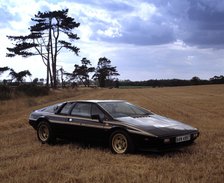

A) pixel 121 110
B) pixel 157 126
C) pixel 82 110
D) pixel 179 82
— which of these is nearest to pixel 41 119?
A: pixel 82 110

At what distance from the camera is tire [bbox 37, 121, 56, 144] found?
37.2ft

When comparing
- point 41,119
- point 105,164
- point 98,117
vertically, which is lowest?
point 105,164

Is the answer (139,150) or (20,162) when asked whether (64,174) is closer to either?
(20,162)

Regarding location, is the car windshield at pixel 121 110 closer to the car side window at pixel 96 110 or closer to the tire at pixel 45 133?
the car side window at pixel 96 110

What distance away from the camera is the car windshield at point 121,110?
398 inches

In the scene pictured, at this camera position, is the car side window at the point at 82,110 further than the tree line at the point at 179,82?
No

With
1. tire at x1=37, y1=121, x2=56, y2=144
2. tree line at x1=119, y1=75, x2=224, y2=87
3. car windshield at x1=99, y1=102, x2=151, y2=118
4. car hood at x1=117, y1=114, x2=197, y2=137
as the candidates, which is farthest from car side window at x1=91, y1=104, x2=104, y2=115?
tree line at x1=119, y1=75, x2=224, y2=87

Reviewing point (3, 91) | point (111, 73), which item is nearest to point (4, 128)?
point (3, 91)

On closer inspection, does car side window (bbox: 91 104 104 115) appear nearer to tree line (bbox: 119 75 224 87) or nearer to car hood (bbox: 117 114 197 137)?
car hood (bbox: 117 114 197 137)

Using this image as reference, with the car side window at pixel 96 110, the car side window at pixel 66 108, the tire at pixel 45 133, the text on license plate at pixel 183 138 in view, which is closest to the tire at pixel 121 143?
the car side window at pixel 96 110

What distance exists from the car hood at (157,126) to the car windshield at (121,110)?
1.23 feet

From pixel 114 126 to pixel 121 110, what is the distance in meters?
0.93

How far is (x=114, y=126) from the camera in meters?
9.55

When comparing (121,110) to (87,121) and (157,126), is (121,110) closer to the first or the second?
(87,121)
